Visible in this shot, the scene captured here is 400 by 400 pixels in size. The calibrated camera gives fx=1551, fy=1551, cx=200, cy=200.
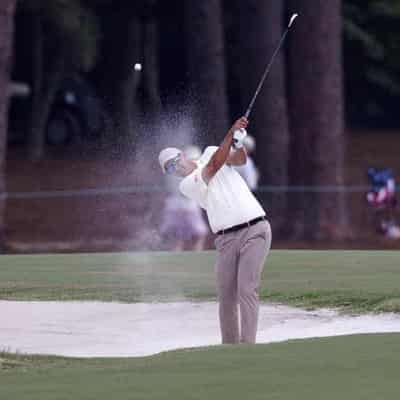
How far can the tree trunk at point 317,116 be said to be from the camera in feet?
99.7

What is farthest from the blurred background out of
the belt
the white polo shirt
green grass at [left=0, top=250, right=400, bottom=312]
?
the belt

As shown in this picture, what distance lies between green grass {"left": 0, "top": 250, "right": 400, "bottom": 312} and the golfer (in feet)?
7.79

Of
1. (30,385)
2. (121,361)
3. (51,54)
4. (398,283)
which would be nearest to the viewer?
(30,385)

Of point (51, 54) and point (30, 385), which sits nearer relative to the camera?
point (30, 385)

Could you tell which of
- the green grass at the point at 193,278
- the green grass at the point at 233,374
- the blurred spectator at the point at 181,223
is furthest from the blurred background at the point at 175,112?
the green grass at the point at 233,374

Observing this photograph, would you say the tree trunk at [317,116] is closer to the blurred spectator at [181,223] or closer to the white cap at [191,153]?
the blurred spectator at [181,223]

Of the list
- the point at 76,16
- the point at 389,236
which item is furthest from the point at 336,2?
the point at 76,16

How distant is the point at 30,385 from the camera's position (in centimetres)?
969

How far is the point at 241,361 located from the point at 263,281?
6430 millimetres

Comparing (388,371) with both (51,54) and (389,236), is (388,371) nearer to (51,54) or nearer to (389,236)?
(389,236)

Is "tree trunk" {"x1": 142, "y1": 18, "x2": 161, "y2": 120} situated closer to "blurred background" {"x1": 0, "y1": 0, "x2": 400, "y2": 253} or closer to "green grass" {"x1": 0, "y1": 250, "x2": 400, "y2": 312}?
"blurred background" {"x1": 0, "y1": 0, "x2": 400, "y2": 253}

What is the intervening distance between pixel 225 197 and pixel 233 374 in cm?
253

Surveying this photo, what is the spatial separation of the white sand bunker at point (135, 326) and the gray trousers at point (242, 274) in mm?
880

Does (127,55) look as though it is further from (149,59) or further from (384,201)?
(384,201)
